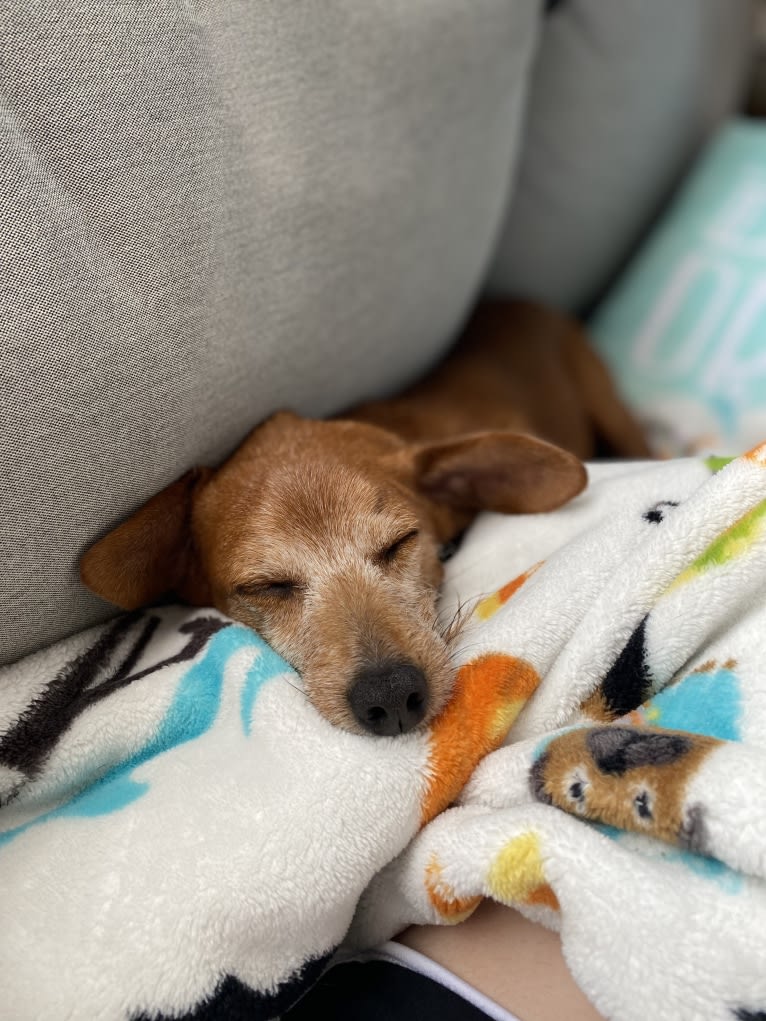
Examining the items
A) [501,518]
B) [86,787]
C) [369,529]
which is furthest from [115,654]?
[501,518]

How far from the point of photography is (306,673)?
1095 mm

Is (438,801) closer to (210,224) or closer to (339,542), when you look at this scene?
(339,542)

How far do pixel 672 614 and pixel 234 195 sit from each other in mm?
754

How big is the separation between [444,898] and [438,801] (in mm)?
96

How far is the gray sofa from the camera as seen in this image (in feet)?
3.13

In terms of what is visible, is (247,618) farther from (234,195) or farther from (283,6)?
(283,6)

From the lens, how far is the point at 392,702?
0.97 m

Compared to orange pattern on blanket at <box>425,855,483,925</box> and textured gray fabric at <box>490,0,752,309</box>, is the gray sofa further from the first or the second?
orange pattern on blanket at <box>425,855,483,925</box>

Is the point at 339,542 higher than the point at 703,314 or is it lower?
higher

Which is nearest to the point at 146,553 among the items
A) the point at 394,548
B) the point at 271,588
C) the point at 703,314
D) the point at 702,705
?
the point at 271,588

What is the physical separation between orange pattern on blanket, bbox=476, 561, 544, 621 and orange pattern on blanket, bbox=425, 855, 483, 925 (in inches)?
14.3

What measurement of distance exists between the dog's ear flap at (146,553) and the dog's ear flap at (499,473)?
1.18 feet

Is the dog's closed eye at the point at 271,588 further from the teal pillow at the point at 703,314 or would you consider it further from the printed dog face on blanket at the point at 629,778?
the teal pillow at the point at 703,314

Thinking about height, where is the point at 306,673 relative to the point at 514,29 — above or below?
below
